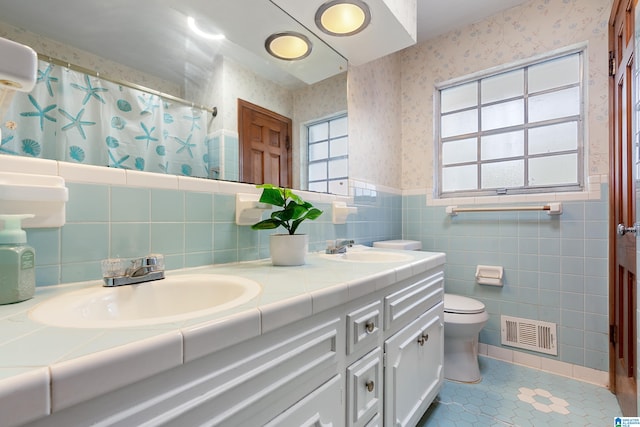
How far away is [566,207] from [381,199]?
1.14 m

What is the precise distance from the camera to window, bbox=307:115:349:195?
5.32 feet

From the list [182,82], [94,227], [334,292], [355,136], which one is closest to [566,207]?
[355,136]

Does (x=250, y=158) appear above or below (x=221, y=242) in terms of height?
above

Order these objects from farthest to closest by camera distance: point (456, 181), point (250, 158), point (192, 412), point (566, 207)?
point (456, 181) < point (566, 207) < point (250, 158) < point (192, 412)

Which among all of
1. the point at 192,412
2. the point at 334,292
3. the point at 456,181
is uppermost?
the point at 456,181

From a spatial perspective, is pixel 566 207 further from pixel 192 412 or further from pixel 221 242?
pixel 192 412

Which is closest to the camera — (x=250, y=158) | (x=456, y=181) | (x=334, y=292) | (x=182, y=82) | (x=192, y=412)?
(x=192, y=412)

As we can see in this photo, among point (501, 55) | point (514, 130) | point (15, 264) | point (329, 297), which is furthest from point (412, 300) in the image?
point (501, 55)

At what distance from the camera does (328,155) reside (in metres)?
1.72

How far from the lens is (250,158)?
4.17 feet

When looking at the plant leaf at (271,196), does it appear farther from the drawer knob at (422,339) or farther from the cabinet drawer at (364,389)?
the drawer knob at (422,339)

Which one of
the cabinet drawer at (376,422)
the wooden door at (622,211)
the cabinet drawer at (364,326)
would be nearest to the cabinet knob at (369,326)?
the cabinet drawer at (364,326)

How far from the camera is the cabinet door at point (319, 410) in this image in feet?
2.01

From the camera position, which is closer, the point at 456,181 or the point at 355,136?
the point at 355,136
